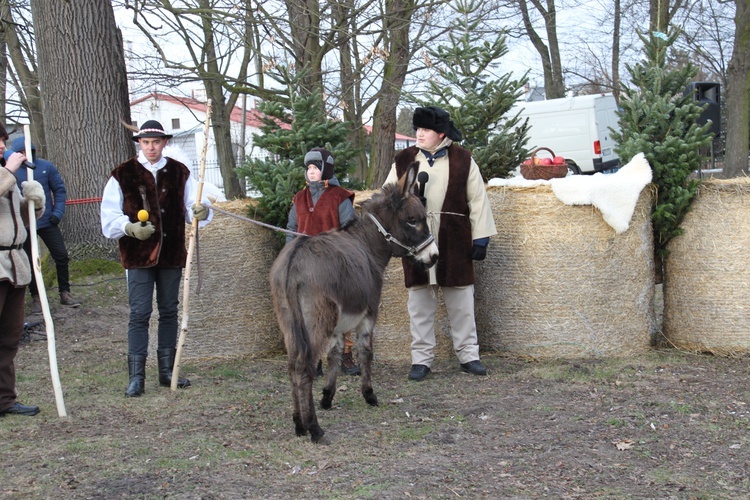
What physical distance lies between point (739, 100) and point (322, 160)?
16248mm

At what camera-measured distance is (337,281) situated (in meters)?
5.32

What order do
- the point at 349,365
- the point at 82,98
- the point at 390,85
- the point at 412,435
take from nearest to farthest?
the point at 412,435 → the point at 349,365 → the point at 82,98 → the point at 390,85

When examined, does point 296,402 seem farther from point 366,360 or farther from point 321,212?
point 321,212

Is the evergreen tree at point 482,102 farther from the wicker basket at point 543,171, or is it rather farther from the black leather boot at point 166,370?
the black leather boot at point 166,370

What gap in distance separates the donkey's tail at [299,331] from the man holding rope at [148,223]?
5.06 ft

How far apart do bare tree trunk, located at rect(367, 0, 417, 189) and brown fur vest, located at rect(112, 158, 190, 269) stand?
6402 mm

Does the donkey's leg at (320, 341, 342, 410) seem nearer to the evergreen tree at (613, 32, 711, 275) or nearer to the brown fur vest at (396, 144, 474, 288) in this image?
the brown fur vest at (396, 144, 474, 288)

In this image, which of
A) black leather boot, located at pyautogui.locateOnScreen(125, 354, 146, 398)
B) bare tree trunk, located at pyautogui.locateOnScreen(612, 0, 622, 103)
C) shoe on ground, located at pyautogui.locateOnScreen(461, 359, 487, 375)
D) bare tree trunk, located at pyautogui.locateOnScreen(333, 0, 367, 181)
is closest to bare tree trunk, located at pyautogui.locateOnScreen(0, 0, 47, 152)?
bare tree trunk, located at pyautogui.locateOnScreen(333, 0, 367, 181)

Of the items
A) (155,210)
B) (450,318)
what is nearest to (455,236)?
(450,318)

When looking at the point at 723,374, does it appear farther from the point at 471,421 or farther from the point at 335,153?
the point at 335,153

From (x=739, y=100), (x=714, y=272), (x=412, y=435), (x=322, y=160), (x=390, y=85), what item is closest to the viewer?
(x=412, y=435)

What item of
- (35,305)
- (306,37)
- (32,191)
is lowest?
(35,305)

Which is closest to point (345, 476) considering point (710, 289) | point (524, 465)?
point (524, 465)

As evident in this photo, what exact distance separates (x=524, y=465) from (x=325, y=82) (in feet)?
33.8
